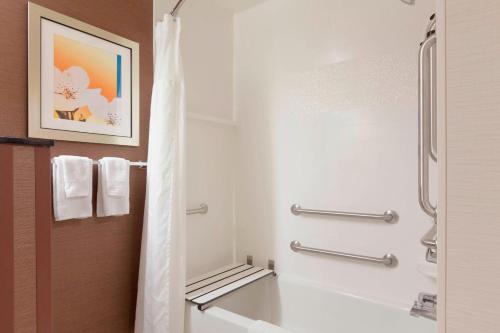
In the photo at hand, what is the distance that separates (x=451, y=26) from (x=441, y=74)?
8cm

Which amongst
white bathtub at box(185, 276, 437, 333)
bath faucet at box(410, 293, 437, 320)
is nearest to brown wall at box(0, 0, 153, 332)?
white bathtub at box(185, 276, 437, 333)

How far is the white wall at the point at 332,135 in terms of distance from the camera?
1.62 metres

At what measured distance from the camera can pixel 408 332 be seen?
60.5 inches

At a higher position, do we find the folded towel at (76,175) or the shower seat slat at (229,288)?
the folded towel at (76,175)

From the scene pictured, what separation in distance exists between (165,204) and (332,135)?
1117 millimetres

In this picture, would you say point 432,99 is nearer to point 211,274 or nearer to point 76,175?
point 76,175

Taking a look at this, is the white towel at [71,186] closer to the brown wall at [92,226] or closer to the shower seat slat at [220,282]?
the brown wall at [92,226]

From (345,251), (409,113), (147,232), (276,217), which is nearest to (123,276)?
(147,232)

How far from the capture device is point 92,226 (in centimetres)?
146

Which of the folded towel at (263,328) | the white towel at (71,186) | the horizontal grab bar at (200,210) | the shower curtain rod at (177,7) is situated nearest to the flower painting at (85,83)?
the white towel at (71,186)

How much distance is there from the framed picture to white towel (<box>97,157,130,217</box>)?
142mm

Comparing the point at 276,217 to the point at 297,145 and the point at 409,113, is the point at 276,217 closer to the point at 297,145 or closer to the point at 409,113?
the point at 297,145

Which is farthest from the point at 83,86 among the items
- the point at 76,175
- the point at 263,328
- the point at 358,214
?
the point at 358,214

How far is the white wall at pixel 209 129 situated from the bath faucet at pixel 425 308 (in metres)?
1.36
